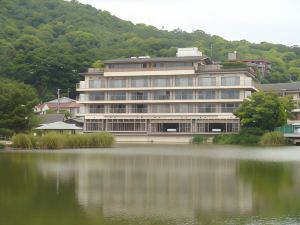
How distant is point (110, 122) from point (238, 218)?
66.8 metres

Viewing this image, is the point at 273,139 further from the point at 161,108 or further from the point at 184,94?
the point at 161,108

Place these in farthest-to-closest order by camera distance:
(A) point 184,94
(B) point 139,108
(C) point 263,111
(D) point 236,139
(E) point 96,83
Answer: (E) point 96,83 → (B) point 139,108 → (A) point 184,94 → (D) point 236,139 → (C) point 263,111

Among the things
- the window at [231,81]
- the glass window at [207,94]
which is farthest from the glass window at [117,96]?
the window at [231,81]

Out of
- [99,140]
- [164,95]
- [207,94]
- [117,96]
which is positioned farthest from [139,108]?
[99,140]

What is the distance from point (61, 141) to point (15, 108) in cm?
640

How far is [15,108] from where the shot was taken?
167ft

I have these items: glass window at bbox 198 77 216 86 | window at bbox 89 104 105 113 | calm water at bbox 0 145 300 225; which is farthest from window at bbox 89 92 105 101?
calm water at bbox 0 145 300 225

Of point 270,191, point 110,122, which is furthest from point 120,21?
point 270,191

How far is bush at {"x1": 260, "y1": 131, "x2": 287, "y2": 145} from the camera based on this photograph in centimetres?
6059

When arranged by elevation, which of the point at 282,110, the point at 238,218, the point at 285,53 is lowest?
the point at 238,218

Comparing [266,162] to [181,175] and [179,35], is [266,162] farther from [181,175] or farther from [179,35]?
[179,35]

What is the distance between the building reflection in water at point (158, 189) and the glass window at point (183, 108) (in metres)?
48.0

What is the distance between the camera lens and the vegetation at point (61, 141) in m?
47.2

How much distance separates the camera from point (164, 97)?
77.7m
